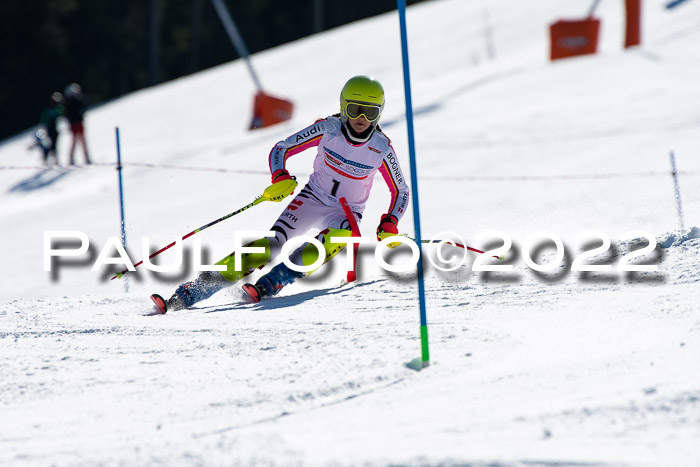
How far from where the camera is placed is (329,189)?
6680 millimetres

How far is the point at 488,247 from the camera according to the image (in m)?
8.06

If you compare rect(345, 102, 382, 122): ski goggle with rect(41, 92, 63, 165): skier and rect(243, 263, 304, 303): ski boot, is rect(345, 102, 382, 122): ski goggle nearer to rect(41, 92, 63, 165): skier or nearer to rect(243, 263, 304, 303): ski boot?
rect(243, 263, 304, 303): ski boot

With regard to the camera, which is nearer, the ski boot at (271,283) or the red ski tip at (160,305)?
the red ski tip at (160,305)

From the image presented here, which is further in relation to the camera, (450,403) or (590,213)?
(590,213)

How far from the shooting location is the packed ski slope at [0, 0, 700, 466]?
3.40 meters

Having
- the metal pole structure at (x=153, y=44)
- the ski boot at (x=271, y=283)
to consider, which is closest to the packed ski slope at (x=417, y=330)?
the ski boot at (x=271, y=283)

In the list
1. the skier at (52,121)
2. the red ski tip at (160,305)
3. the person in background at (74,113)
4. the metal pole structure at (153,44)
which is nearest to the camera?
the red ski tip at (160,305)

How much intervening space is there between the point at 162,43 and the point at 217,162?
27915mm

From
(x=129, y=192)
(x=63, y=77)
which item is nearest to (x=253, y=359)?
(x=129, y=192)

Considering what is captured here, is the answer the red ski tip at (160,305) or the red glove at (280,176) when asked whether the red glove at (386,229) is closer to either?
the red glove at (280,176)

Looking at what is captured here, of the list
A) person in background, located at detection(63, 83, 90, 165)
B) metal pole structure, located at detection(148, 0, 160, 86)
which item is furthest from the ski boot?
metal pole structure, located at detection(148, 0, 160, 86)

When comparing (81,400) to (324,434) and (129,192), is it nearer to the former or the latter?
(324,434)

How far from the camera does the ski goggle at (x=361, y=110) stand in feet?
20.8

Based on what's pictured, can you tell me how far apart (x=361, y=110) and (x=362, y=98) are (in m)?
0.10
